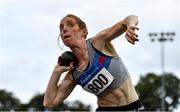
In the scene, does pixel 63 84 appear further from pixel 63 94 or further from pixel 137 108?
pixel 137 108

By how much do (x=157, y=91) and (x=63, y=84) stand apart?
8819cm

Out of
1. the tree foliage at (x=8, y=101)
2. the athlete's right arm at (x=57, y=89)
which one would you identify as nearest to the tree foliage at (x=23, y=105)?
the tree foliage at (x=8, y=101)

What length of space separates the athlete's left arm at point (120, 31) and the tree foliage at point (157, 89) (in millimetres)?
82100

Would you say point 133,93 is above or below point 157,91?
above

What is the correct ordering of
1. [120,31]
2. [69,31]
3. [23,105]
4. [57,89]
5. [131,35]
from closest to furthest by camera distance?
[131,35], [120,31], [69,31], [57,89], [23,105]

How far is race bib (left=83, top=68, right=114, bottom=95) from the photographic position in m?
6.48

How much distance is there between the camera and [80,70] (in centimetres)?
655

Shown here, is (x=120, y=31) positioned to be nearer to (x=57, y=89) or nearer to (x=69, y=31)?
(x=69, y=31)

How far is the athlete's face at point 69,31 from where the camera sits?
643 cm

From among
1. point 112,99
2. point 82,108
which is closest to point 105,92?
point 112,99

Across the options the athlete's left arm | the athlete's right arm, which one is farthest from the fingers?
the athlete's right arm

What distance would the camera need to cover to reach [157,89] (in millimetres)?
94750

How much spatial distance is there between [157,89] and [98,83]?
8883cm

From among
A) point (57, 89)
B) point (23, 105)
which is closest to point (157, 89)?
point (23, 105)
